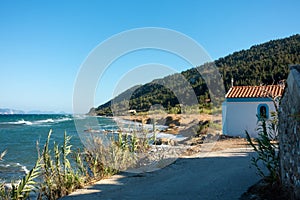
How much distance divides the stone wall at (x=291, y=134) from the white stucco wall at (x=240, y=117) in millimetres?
10373

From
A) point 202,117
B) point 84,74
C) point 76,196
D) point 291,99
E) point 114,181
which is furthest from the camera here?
point 202,117

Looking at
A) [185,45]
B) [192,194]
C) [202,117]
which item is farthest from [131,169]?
[202,117]

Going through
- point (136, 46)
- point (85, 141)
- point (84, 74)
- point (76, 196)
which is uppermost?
point (136, 46)

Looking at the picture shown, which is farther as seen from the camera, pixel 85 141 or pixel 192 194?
pixel 85 141

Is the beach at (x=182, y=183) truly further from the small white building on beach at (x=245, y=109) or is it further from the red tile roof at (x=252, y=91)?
the red tile roof at (x=252, y=91)

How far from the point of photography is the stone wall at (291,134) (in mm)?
3781

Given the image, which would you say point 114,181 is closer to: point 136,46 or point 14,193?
point 14,193

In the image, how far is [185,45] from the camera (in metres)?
11.1

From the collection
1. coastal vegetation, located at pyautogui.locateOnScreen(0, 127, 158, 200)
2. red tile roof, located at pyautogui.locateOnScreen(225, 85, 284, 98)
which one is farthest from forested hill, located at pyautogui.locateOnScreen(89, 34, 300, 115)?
coastal vegetation, located at pyautogui.locateOnScreen(0, 127, 158, 200)

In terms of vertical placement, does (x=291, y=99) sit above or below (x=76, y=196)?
above

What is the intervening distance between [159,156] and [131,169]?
3.74ft

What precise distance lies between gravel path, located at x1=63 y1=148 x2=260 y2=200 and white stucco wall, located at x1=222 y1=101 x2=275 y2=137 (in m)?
6.53

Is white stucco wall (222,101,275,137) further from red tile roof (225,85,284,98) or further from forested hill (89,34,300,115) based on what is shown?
forested hill (89,34,300,115)

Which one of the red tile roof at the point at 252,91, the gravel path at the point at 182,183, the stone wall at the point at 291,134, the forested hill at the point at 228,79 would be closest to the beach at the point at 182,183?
the gravel path at the point at 182,183
